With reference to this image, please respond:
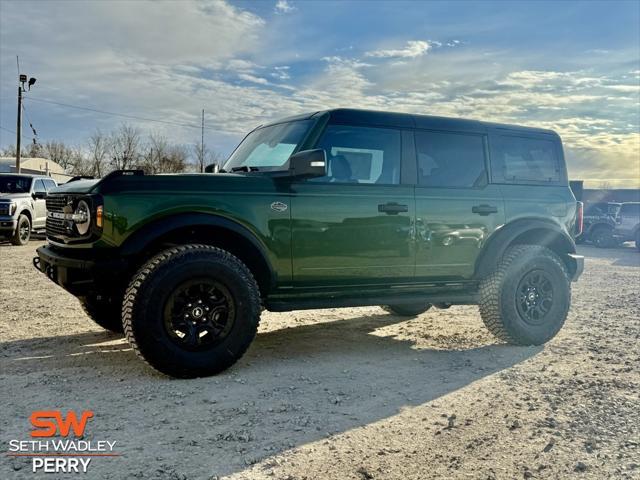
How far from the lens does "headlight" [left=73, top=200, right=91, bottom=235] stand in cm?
413

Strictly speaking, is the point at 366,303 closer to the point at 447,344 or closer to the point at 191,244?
the point at 447,344

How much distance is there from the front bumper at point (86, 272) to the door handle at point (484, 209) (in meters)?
3.28

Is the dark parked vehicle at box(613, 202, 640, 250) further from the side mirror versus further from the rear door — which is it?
the side mirror

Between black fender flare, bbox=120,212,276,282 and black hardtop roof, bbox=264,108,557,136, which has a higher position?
black hardtop roof, bbox=264,108,557,136

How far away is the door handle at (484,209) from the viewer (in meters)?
5.43

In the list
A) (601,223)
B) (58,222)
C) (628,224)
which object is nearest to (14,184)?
(58,222)

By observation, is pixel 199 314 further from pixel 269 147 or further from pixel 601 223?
pixel 601 223

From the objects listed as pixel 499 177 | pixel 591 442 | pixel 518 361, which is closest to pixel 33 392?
pixel 591 442

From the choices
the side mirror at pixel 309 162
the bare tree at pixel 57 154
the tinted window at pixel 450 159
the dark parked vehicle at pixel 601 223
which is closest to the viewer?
the side mirror at pixel 309 162

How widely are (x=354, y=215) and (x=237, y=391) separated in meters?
1.75

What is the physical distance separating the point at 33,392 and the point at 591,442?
3661mm

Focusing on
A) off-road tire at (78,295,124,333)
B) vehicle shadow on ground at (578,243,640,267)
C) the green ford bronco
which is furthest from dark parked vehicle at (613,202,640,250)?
off-road tire at (78,295,124,333)

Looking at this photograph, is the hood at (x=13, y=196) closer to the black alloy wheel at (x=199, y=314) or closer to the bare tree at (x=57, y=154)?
the black alloy wheel at (x=199, y=314)

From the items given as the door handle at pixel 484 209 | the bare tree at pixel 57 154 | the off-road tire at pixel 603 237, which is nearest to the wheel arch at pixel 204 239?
the door handle at pixel 484 209
